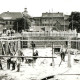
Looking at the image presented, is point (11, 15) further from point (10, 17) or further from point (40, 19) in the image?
point (40, 19)

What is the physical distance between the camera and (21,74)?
10.6 m

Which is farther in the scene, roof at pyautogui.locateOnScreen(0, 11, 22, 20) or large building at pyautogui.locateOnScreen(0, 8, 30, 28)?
roof at pyautogui.locateOnScreen(0, 11, 22, 20)

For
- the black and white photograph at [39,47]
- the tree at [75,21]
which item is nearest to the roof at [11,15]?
the black and white photograph at [39,47]

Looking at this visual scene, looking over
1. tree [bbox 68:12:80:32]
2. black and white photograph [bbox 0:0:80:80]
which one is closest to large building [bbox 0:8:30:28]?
black and white photograph [bbox 0:0:80:80]

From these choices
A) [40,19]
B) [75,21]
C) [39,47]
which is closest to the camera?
[39,47]

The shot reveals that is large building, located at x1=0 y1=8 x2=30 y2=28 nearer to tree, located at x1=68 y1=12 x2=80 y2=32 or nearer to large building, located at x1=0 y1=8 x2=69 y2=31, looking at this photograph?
large building, located at x1=0 y1=8 x2=69 y2=31

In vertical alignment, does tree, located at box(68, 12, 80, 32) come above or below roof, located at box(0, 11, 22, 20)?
below

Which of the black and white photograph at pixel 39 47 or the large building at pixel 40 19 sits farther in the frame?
the large building at pixel 40 19

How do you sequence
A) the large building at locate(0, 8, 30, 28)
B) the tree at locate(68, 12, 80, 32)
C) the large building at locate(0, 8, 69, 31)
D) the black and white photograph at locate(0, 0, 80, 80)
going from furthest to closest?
the large building at locate(0, 8, 30, 28)
the large building at locate(0, 8, 69, 31)
the tree at locate(68, 12, 80, 32)
the black and white photograph at locate(0, 0, 80, 80)

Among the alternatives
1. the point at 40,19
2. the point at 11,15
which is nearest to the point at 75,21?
the point at 11,15

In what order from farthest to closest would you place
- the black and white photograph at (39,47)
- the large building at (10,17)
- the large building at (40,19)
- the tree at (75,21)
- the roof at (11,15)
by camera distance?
the roof at (11,15)
the large building at (10,17)
the large building at (40,19)
the tree at (75,21)
the black and white photograph at (39,47)

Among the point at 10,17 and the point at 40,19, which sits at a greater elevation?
the point at 10,17

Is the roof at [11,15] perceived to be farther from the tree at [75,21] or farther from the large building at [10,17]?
the tree at [75,21]

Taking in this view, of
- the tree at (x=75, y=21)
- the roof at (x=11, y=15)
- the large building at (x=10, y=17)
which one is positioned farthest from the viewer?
the roof at (x=11, y=15)
